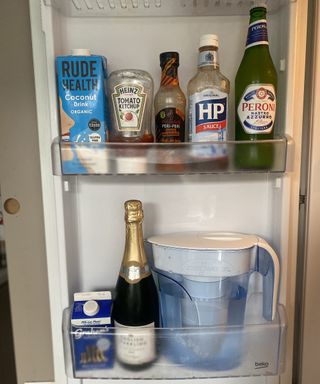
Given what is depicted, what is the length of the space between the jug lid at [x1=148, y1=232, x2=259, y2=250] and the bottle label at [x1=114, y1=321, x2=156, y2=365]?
0.16 m

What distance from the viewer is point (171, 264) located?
67 centimetres

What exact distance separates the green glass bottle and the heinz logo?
0.04m

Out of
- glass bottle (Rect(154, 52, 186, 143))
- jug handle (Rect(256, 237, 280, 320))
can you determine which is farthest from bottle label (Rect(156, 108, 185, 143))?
jug handle (Rect(256, 237, 280, 320))

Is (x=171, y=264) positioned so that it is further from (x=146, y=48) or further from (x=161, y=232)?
(x=146, y=48)

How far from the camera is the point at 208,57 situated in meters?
0.64

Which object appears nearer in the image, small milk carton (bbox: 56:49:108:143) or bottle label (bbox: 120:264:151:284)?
small milk carton (bbox: 56:49:108:143)

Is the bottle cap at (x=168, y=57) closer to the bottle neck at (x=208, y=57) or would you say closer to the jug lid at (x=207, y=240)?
the bottle neck at (x=208, y=57)

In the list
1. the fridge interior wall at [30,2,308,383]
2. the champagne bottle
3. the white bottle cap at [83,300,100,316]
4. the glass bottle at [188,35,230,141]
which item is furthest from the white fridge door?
the white bottle cap at [83,300,100,316]

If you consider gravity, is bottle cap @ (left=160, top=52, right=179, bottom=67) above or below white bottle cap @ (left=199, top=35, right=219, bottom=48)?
below

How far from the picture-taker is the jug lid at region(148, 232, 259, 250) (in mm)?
654

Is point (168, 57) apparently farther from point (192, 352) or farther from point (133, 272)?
point (192, 352)

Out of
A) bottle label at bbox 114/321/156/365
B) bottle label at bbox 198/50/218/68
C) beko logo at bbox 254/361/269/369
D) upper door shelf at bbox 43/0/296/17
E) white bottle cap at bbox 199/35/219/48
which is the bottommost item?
beko logo at bbox 254/361/269/369

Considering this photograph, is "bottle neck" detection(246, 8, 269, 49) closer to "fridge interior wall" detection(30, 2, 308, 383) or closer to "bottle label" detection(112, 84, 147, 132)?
"fridge interior wall" detection(30, 2, 308, 383)

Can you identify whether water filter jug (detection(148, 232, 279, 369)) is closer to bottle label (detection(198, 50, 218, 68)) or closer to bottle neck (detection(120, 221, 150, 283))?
bottle neck (detection(120, 221, 150, 283))
